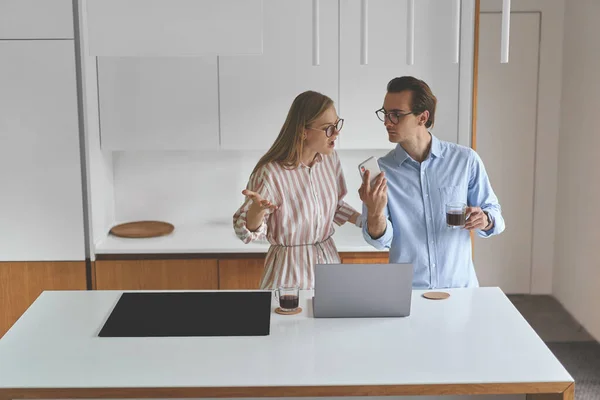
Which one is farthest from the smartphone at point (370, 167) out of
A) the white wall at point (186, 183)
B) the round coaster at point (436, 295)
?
the white wall at point (186, 183)

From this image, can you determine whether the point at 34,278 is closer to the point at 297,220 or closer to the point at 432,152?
the point at 297,220

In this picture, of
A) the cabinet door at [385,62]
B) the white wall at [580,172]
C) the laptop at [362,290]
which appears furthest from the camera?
the white wall at [580,172]

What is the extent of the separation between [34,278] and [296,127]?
2.01 meters

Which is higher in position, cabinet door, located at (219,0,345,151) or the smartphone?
cabinet door, located at (219,0,345,151)

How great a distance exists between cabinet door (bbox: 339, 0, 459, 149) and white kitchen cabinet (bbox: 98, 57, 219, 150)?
801mm

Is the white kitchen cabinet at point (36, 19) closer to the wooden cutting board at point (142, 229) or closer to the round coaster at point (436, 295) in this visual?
the wooden cutting board at point (142, 229)

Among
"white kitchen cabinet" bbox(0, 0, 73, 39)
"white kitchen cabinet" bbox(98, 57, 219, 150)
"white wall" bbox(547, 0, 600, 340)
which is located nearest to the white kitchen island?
"white kitchen cabinet" bbox(98, 57, 219, 150)

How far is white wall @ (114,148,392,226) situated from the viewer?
14.8ft

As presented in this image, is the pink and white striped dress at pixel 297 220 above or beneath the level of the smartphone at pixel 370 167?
beneath

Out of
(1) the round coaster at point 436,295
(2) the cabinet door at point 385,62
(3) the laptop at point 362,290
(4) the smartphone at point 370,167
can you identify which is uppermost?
(2) the cabinet door at point 385,62

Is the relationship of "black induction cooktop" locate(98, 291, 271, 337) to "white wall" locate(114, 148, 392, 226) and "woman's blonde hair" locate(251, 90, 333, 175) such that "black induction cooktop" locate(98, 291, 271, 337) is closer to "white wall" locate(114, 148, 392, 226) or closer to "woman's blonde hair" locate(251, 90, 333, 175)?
"woman's blonde hair" locate(251, 90, 333, 175)

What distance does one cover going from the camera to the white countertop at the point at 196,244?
3.98m

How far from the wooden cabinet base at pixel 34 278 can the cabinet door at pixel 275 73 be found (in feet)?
3.82

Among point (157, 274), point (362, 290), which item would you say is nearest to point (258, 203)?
point (362, 290)
